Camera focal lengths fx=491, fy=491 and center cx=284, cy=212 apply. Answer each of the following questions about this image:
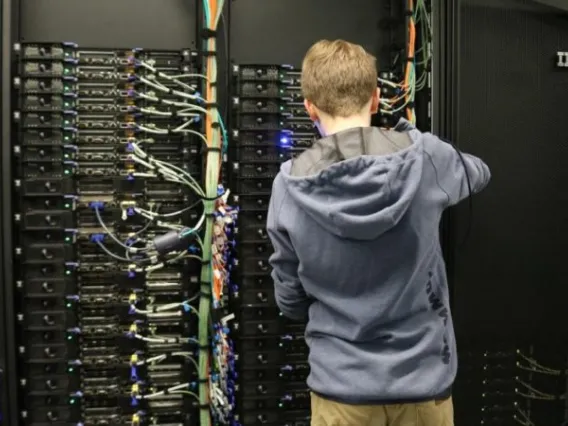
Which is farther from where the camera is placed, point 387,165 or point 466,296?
point 466,296

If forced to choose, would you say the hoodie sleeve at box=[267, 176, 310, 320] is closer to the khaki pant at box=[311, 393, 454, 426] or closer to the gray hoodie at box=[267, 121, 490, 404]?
the gray hoodie at box=[267, 121, 490, 404]

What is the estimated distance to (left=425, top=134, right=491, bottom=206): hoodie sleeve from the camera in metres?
1.12

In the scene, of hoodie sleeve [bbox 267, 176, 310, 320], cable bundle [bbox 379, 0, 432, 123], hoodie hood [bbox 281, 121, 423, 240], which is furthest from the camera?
cable bundle [bbox 379, 0, 432, 123]

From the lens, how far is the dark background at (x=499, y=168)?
Result: 2.00 m

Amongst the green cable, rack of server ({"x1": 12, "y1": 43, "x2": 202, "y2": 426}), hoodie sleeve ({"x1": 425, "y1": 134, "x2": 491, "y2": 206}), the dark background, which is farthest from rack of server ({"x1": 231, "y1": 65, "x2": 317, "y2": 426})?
hoodie sleeve ({"x1": 425, "y1": 134, "x2": 491, "y2": 206})

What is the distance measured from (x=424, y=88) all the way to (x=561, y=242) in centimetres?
89

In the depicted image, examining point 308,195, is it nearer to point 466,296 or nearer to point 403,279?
point 403,279

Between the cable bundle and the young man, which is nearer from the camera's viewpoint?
the young man

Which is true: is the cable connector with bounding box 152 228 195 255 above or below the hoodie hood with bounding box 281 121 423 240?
below

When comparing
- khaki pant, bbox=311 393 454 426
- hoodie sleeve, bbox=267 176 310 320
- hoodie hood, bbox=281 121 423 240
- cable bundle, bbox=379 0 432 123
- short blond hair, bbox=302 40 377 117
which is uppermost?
cable bundle, bbox=379 0 432 123

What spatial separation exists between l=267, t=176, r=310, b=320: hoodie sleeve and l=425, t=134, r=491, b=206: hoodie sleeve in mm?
357

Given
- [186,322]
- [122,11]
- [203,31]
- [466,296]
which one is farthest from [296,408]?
[122,11]

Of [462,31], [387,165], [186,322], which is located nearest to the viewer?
[387,165]

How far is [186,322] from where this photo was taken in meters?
2.13
